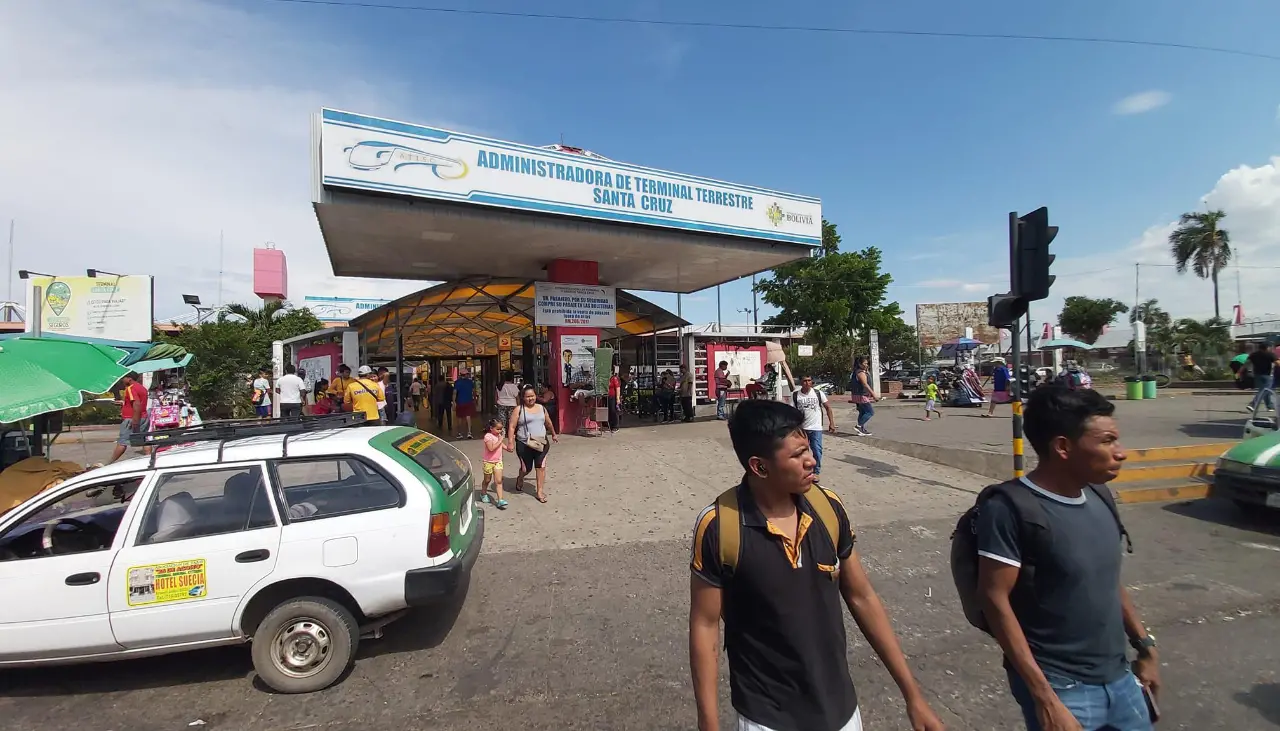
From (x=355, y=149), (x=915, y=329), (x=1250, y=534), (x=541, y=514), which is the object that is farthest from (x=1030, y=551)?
(x=915, y=329)

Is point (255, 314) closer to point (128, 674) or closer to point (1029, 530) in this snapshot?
point (128, 674)

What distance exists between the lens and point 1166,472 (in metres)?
8.55

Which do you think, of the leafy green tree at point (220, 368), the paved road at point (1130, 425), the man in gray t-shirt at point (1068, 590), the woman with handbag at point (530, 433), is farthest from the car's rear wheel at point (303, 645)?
the leafy green tree at point (220, 368)

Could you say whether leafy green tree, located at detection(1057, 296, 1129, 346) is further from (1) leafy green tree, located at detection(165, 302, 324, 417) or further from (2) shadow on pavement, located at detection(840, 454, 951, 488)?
(1) leafy green tree, located at detection(165, 302, 324, 417)

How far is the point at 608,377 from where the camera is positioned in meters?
13.8

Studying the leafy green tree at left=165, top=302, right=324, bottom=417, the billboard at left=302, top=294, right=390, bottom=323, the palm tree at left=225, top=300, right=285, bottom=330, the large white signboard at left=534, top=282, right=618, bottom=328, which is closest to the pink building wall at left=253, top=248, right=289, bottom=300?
the billboard at left=302, top=294, right=390, bottom=323

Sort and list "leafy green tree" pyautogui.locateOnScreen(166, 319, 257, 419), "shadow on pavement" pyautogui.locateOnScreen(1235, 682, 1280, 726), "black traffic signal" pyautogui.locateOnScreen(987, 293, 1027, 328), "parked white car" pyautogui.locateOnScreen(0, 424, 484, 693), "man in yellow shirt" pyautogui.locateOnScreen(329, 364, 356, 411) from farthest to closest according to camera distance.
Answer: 1. "leafy green tree" pyautogui.locateOnScreen(166, 319, 257, 419)
2. "man in yellow shirt" pyautogui.locateOnScreen(329, 364, 356, 411)
3. "black traffic signal" pyautogui.locateOnScreen(987, 293, 1027, 328)
4. "parked white car" pyautogui.locateOnScreen(0, 424, 484, 693)
5. "shadow on pavement" pyautogui.locateOnScreen(1235, 682, 1280, 726)

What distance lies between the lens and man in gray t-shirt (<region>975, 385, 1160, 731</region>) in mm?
1906

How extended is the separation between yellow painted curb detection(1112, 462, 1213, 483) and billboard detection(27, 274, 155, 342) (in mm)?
32005

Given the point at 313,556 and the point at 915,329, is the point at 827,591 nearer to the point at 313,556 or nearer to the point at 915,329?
the point at 313,556

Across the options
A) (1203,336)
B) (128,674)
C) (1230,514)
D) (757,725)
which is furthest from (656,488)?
(1203,336)

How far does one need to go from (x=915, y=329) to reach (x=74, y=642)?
210ft

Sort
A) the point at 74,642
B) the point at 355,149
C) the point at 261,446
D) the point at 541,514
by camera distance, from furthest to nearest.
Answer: the point at 355,149 → the point at 541,514 → the point at 261,446 → the point at 74,642

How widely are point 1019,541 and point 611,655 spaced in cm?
290
